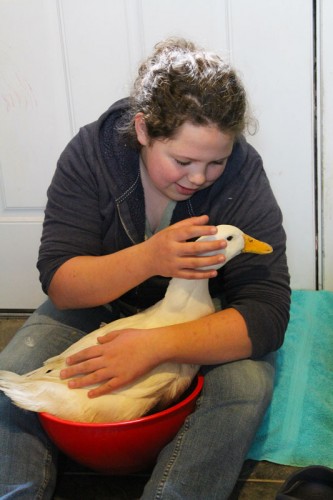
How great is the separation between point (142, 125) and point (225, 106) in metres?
0.13

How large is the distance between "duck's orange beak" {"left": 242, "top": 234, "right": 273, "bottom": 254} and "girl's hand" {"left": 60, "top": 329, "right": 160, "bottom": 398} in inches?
7.3

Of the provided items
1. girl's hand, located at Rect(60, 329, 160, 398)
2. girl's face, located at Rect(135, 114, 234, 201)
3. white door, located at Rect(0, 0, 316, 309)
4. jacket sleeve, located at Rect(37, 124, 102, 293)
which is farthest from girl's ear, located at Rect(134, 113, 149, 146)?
white door, located at Rect(0, 0, 316, 309)

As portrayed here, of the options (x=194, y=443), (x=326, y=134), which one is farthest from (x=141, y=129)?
(x=326, y=134)

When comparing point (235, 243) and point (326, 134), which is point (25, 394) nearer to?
point (235, 243)

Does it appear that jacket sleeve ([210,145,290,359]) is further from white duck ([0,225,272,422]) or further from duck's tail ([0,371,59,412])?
duck's tail ([0,371,59,412])

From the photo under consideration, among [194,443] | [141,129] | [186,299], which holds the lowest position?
[194,443]

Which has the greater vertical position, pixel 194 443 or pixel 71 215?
pixel 71 215

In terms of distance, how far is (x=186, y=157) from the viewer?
0.87 m

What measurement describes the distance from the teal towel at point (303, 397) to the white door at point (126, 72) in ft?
0.56

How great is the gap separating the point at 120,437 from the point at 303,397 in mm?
401

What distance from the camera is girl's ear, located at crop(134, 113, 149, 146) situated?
3.01 feet

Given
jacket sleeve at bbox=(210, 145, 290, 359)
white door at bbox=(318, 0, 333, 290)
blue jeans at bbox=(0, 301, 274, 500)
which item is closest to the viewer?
blue jeans at bbox=(0, 301, 274, 500)

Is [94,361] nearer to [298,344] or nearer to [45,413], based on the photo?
[45,413]

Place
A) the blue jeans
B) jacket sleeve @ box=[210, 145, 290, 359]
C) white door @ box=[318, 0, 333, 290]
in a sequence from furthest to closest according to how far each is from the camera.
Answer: white door @ box=[318, 0, 333, 290], jacket sleeve @ box=[210, 145, 290, 359], the blue jeans
